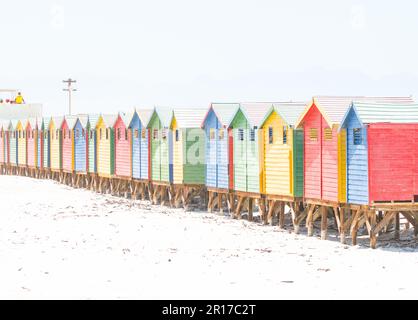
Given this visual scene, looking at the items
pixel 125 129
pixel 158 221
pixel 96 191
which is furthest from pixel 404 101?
pixel 96 191

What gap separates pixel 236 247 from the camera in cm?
2397

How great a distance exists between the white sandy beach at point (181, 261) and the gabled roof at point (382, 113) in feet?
11.7

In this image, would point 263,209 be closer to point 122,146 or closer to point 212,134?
point 212,134

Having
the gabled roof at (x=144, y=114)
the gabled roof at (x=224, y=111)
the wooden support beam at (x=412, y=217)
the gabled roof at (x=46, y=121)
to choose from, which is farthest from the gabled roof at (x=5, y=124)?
the wooden support beam at (x=412, y=217)

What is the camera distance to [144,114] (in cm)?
4156

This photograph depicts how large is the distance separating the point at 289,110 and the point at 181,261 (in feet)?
30.0

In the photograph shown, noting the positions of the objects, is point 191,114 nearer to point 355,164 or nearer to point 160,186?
point 160,186

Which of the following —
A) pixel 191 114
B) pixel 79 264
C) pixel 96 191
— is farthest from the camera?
pixel 96 191

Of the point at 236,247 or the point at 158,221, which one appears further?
the point at 158,221

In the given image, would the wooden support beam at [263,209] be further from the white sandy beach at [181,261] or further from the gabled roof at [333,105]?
the gabled roof at [333,105]

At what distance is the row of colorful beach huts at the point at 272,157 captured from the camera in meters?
23.5

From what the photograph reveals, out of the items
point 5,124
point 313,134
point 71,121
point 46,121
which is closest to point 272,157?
point 313,134

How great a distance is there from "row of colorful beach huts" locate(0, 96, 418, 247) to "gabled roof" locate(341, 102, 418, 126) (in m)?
0.03

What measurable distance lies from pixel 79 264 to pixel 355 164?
27.4 ft
